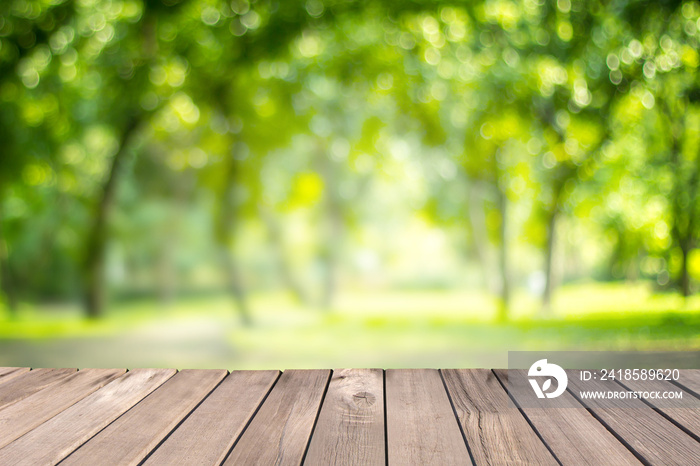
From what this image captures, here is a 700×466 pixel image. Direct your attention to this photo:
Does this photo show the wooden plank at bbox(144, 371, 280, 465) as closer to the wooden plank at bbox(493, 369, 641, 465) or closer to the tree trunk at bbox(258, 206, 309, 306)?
the wooden plank at bbox(493, 369, 641, 465)

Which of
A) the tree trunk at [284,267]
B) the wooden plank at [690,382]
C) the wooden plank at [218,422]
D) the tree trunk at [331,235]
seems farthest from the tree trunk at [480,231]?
the wooden plank at [218,422]

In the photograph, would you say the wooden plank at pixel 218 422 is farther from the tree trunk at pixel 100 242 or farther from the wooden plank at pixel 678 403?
the tree trunk at pixel 100 242

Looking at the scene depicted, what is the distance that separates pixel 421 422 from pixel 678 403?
853 mm

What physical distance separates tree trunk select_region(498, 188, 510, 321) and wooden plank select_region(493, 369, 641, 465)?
5.04 feet

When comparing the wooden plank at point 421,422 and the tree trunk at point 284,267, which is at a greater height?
the tree trunk at point 284,267

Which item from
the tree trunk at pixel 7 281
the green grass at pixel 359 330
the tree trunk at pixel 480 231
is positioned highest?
the tree trunk at pixel 480 231

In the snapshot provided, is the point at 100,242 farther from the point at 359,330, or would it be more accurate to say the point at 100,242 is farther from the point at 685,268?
the point at 685,268

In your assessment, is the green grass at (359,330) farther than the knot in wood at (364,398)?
Yes

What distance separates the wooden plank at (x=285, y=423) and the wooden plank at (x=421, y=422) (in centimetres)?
23

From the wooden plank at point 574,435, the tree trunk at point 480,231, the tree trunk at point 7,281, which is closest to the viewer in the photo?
the wooden plank at point 574,435

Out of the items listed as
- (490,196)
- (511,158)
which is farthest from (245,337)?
(511,158)

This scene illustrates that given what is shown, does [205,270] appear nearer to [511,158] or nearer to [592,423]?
[511,158]

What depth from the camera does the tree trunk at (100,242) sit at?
3.39m

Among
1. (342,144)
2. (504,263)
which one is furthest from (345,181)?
(504,263)
